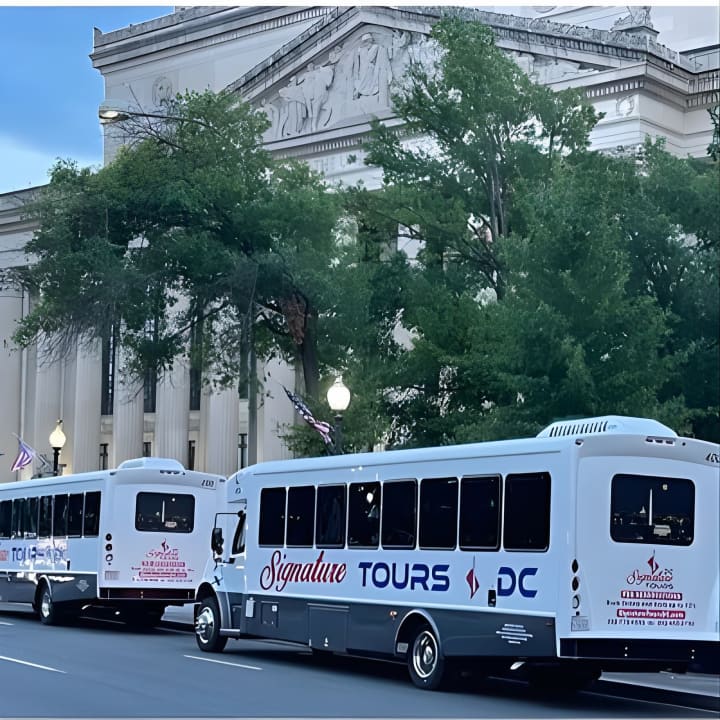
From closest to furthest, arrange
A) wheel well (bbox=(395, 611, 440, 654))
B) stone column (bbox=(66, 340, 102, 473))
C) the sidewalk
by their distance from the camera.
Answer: the sidewalk
wheel well (bbox=(395, 611, 440, 654))
stone column (bbox=(66, 340, 102, 473))

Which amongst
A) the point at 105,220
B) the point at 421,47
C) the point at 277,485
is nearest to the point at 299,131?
the point at 421,47

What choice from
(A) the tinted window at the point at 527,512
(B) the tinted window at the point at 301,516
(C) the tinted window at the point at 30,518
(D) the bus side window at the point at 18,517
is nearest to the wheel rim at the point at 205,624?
(B) the tinted window at the point at 301,516

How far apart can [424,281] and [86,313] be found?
811cm

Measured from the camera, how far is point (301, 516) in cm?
2019

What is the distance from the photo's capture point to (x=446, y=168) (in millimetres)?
31219

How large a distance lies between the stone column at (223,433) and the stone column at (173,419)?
6.48ft

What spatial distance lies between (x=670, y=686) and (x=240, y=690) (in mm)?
5246

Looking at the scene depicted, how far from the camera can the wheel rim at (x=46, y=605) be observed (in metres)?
27.7

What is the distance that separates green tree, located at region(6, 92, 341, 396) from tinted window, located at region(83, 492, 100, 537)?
7.24m

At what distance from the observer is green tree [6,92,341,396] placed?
33094 mm

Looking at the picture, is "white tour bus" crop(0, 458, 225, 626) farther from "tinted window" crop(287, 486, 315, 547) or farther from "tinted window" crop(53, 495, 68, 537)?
"tinted window" crop(287, 486, 315, 547)

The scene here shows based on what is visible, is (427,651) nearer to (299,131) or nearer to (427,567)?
(427,567)

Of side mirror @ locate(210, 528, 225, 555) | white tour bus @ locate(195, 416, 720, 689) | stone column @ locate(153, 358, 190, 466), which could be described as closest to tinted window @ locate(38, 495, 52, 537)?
side mirror @ locate(210, 528, 225, 555)

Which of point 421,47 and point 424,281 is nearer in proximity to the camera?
point 424,281
